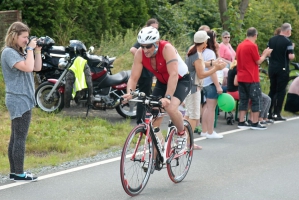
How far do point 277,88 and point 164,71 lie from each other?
716 cm

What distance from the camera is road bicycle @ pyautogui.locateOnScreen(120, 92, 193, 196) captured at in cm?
762

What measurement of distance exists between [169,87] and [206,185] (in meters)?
1.48

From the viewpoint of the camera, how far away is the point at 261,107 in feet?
45.8

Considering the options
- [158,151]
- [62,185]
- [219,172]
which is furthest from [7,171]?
[219,172]

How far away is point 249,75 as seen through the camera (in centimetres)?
1328

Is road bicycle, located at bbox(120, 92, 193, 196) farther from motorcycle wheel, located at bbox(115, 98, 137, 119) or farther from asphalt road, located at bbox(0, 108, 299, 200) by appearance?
motorcycle wheel, located at bbox(115, 98, 137, 119)

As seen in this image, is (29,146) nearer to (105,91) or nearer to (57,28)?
(105,91)

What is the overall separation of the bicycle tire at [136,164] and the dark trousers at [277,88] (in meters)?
7.27

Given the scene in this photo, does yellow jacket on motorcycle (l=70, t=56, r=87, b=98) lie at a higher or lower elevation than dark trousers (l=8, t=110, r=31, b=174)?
higher

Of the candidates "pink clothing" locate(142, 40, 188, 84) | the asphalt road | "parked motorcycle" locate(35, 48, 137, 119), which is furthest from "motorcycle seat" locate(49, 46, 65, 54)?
"pink clothing" locate(142, 40, 188, 84)

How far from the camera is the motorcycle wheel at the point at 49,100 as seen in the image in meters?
13.4

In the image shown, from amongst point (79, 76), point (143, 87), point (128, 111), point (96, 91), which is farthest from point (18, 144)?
point (128, 111)

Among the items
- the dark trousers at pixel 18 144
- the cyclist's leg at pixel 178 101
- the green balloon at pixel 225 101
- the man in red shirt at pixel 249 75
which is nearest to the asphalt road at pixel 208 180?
the dark trousers at pixel 18 144

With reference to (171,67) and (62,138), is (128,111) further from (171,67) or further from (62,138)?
(171,67)
